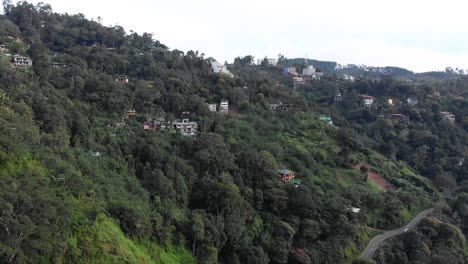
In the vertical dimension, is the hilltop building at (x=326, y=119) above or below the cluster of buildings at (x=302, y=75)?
below

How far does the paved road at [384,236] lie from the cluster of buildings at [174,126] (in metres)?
14.0

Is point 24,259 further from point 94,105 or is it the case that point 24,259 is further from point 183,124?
point 183,124

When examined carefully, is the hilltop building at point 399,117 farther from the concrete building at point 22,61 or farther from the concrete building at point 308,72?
the concrete building at point 22,61

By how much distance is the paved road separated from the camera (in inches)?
1111

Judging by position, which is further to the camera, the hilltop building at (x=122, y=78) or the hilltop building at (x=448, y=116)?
the hilltop building at (x=448, y=116)

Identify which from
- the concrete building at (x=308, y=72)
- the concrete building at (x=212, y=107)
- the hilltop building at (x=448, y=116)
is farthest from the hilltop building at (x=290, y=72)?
the concrete building at (x=212, y=107)

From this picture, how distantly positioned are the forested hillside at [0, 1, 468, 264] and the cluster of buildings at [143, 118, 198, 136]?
165 mm

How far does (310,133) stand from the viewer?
131ft

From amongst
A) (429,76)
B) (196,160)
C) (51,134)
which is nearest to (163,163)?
(196,160)

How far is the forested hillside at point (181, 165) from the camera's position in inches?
737

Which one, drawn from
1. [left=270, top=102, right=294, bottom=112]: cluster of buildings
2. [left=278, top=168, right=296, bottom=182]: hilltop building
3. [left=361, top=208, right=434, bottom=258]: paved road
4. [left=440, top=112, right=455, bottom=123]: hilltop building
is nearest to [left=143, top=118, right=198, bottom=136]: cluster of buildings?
[left=278, top=168, right=296, bottom=182]: hilltop building

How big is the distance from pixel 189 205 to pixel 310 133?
54.3 feet

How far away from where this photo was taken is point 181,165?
2680 centimetres

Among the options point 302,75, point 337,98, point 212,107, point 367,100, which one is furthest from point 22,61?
point 302,75
